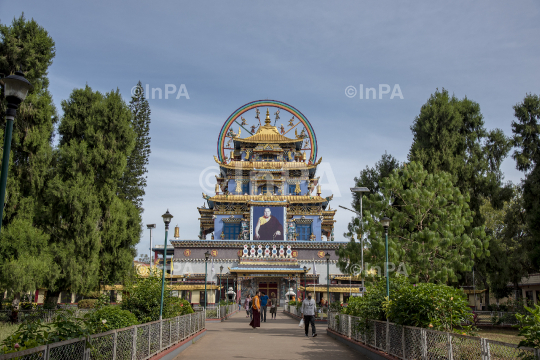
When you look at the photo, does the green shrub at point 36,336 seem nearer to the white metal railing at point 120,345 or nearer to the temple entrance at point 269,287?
the white metal railing at point 120,345

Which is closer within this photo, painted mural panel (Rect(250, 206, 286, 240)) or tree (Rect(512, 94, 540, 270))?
tree (Rect(512, 94, 540, 270))

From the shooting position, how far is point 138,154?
4250 cm

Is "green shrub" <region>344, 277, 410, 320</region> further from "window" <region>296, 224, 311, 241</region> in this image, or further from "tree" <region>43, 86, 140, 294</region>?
"window" <region>296, 224, 311, 241</region>

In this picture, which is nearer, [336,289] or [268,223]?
[336,289]

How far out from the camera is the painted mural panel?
46.7 meters

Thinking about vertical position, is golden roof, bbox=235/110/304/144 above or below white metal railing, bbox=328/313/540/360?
above

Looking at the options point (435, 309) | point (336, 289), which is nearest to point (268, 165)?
point (336, 289)

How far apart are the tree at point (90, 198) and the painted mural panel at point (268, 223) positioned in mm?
25427

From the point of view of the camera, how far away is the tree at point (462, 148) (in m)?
25.3

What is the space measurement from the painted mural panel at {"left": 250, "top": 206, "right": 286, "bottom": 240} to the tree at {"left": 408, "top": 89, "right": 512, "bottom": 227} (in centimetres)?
2220

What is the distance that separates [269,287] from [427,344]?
34.2m

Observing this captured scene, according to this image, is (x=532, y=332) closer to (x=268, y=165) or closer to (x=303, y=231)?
(x=303, y=231)

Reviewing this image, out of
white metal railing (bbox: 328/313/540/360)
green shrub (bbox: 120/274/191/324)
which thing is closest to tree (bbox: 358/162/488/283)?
white metal railing (bbox: 328/313/540/360)

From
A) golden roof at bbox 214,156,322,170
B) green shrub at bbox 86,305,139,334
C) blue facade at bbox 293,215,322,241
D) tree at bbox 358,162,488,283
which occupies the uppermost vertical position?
golden roof at bbox 214,156,322,170
